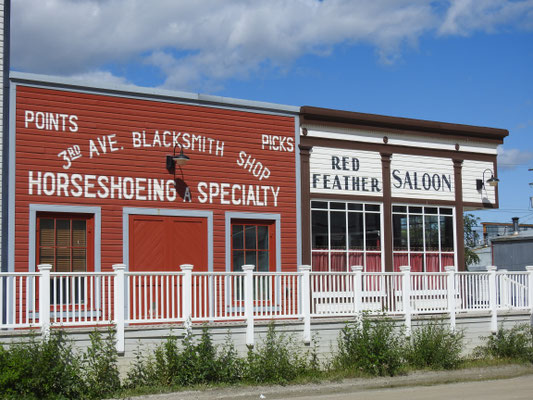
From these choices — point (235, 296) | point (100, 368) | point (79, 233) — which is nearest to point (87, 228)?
point (79, 233)

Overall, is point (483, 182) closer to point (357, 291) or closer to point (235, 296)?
point (357, 291)

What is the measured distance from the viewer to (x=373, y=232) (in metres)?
18.8

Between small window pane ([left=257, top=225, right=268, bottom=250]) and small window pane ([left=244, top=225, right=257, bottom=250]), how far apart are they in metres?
0.10

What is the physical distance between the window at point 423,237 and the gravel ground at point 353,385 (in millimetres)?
4273

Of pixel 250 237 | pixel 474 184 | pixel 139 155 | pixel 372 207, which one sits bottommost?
pixel 250 237

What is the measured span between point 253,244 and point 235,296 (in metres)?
3.32

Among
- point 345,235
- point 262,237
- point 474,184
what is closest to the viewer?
point 262,237

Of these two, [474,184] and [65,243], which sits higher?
[474,184]

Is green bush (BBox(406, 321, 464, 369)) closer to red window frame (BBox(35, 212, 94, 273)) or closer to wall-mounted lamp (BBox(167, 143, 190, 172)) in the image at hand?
wall-mounted lamp (BBox(167, 143, 190, 172))

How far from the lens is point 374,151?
1906cm

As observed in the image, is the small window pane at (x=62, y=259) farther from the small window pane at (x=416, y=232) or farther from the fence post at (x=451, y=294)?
the small window pane at (x=416, y=232)

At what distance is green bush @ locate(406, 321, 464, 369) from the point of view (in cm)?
1499

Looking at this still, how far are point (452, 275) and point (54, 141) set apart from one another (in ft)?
30.7

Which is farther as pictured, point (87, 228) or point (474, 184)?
point (474, 184)
